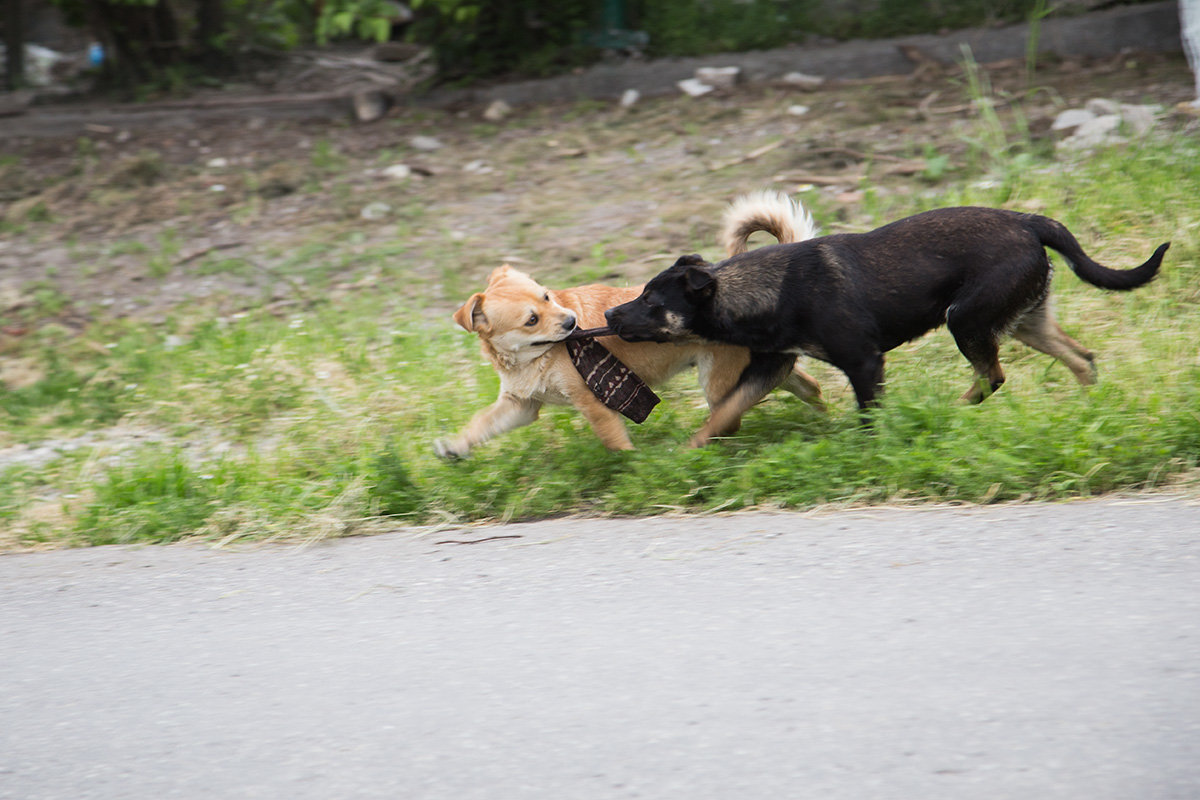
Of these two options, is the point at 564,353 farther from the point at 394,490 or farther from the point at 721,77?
the point at 721,77

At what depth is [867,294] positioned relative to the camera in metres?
4.61

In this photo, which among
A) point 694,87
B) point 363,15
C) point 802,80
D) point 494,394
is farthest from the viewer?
point 694,87

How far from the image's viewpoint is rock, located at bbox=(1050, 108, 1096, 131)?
8.09 meters

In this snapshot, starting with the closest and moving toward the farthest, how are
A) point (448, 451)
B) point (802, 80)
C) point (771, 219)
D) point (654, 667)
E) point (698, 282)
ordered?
point (654, 667), point (698, 282), point (448, 451), point (771, 219), point (802, 80)

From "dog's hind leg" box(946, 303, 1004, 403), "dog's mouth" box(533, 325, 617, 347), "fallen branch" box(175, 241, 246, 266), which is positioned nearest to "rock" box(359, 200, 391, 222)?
"fallen branch" box(175, 241, 246, 266)

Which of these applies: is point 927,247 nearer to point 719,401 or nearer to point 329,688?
point 719,401

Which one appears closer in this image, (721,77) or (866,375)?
(866,375)

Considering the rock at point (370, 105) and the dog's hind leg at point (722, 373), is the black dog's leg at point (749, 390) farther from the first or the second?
the rock at point (370, 105)

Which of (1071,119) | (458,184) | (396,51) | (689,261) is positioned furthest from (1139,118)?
(396,51)

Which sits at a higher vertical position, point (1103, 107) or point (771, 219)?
point (1103, 107)

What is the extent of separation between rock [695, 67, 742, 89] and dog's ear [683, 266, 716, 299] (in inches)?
243

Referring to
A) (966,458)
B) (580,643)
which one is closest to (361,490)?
(580,643)

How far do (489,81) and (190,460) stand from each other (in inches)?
269

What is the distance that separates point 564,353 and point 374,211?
4672 millimetres
